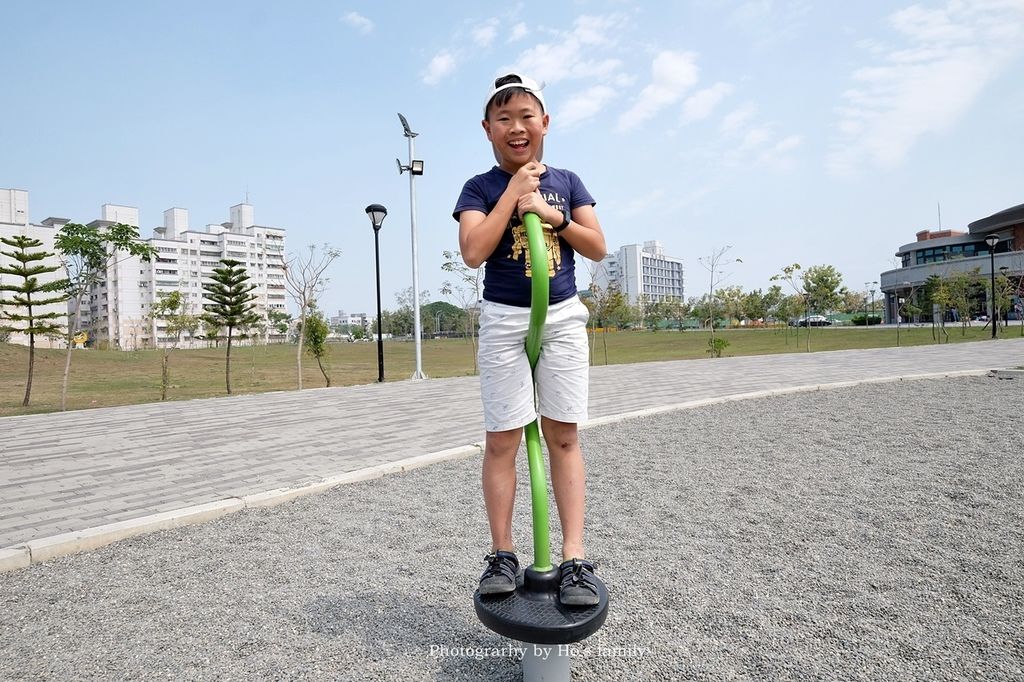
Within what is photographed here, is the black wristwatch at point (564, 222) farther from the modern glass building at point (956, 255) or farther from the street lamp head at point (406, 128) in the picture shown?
the modern glass building at point (956, 255)

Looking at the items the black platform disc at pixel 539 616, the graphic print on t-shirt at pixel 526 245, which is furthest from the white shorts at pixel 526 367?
the black platform disc at pixel 539 616

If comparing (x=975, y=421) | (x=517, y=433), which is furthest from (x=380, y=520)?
(x=975, y=421)

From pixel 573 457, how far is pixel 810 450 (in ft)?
13.3

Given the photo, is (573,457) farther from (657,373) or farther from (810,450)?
(657,373)

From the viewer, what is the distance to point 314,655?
2092mm

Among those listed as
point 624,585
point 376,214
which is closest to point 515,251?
point 624,585

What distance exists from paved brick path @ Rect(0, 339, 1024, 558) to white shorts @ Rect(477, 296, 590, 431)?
2965mm

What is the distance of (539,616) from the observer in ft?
5.69

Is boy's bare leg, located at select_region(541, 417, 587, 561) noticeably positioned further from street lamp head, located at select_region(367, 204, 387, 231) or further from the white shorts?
street lamp head, located at select_region(367, 204, 387, 231)

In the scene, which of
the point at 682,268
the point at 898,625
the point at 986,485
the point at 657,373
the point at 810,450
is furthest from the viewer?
the point at 682,268

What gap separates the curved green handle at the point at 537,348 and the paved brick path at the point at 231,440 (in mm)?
3024

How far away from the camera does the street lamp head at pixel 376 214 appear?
14.5 m

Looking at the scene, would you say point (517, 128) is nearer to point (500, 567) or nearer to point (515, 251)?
point (515, 251)

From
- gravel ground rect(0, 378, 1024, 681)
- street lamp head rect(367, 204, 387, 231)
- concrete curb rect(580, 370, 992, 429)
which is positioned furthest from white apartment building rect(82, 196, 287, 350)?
gravel ground rect(0, 378, 1024, 681)
